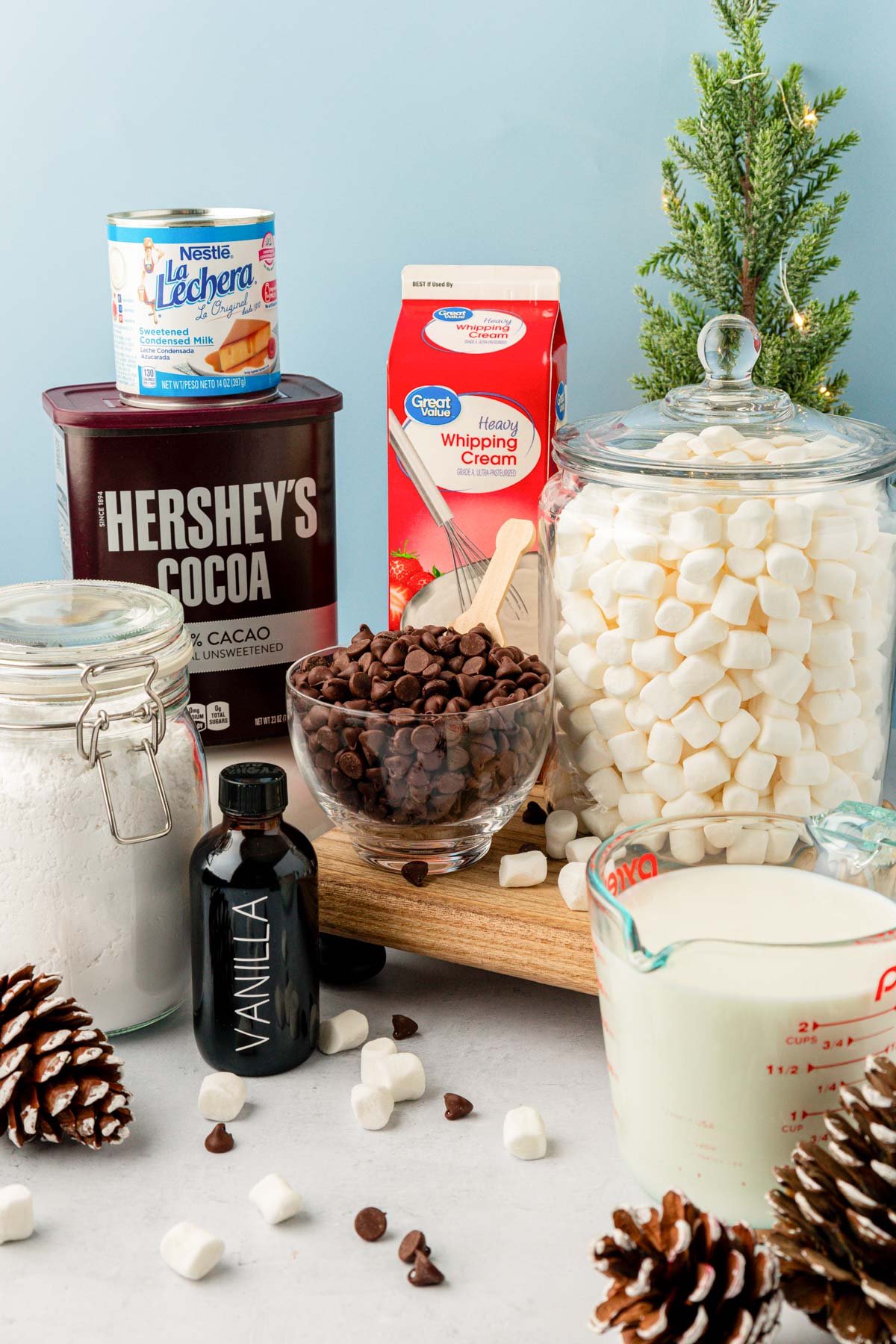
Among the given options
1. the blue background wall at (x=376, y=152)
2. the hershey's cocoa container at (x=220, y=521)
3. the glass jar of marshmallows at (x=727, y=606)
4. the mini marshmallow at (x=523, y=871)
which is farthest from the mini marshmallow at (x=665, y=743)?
the blue background wall at (x=376, y=152)

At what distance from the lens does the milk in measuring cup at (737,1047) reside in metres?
0.62

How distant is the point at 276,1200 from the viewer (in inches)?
26.7

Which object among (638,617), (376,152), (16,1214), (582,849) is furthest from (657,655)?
(376,152)

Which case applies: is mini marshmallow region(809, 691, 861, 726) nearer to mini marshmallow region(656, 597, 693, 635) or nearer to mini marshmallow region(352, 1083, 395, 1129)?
mini marshmallow region(656, 597, 693, 635)

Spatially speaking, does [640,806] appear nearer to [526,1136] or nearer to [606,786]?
[606,786]

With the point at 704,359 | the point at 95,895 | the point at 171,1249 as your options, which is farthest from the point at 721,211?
the point at 171,1249

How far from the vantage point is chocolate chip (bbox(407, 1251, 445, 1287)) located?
25.0 inches

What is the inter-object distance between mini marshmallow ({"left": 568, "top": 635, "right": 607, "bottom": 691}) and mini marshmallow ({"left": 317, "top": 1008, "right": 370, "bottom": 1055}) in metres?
0.26

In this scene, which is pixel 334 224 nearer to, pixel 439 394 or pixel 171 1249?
pixel 439 394

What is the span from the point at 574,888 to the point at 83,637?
1.10 ft

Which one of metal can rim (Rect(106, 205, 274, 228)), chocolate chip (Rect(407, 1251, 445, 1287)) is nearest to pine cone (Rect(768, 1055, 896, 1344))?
chocolate chip (Rect(407, 1251, 445, 1287))

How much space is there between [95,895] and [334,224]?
0.80 meters

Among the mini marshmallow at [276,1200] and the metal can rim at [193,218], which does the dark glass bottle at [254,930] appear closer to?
the mini marshmallow at [276,1200]

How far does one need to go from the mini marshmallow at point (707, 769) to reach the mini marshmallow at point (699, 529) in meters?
0.13
